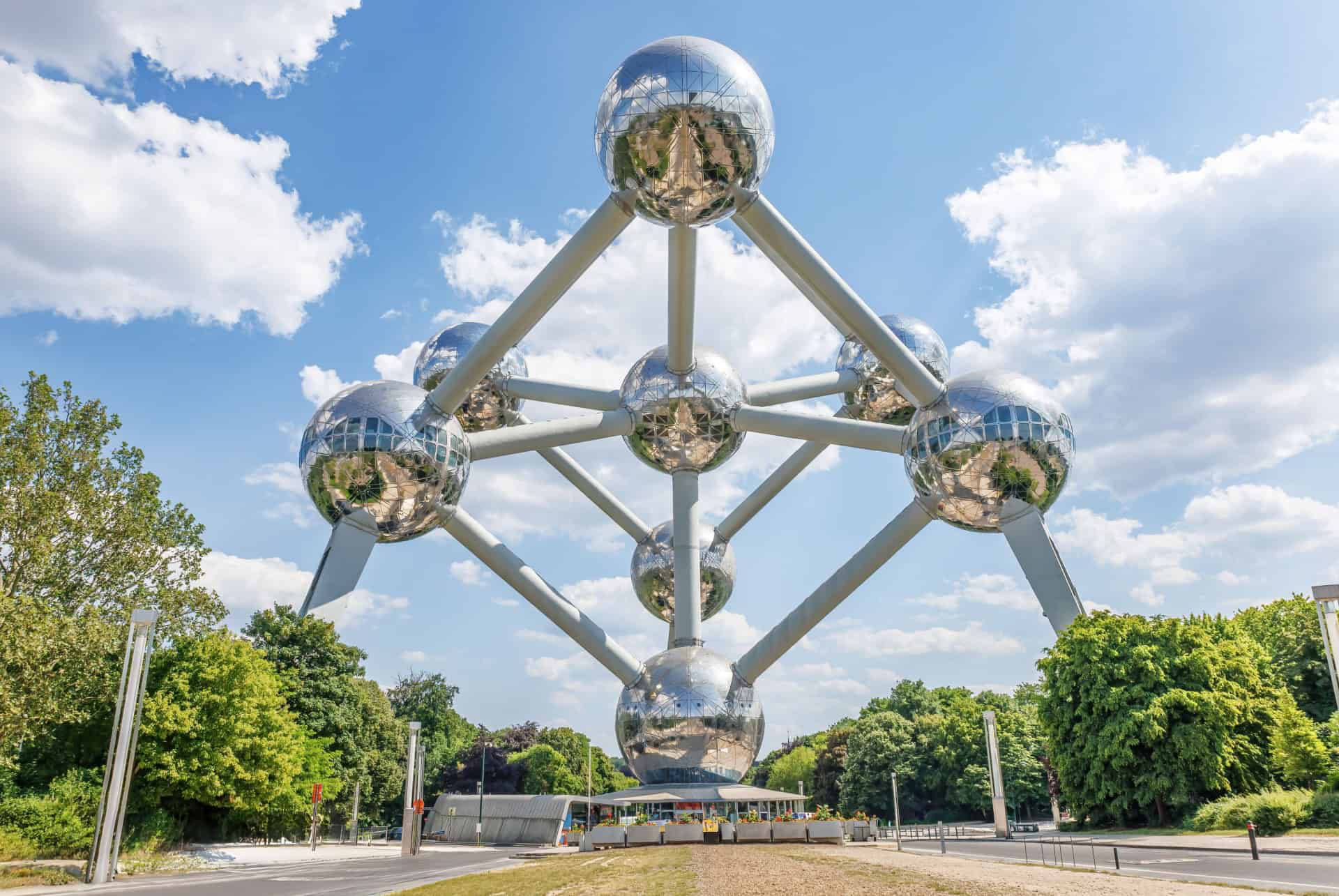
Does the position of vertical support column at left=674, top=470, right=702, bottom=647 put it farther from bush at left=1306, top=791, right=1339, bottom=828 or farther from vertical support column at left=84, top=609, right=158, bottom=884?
bush at left=1306, top=791, right=1339, bottom=828

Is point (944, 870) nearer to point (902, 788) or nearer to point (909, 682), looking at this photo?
point (902, 788)

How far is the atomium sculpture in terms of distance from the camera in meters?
11.7

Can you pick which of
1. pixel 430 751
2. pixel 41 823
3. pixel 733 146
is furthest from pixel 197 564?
pixel 430 751

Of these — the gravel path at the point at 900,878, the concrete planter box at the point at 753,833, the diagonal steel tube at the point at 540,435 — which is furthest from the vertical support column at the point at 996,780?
the diagonal steel tube at the point at 540,435

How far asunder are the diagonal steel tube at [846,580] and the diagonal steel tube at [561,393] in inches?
200

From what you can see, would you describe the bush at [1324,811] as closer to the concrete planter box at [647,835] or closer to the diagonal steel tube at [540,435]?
the concrete planter box at [647,835]

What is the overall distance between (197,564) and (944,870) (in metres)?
21.2

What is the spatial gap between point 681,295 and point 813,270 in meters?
2.64

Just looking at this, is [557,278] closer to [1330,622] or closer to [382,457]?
[382,457]

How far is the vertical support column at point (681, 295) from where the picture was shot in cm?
1329

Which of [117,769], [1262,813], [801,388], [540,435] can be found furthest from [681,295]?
[1262,813]

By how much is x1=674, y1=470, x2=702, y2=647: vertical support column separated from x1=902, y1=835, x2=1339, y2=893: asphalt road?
7.16m

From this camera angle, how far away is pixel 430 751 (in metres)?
64.4

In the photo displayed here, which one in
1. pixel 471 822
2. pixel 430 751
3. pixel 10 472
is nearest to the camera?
pixel 10 472
